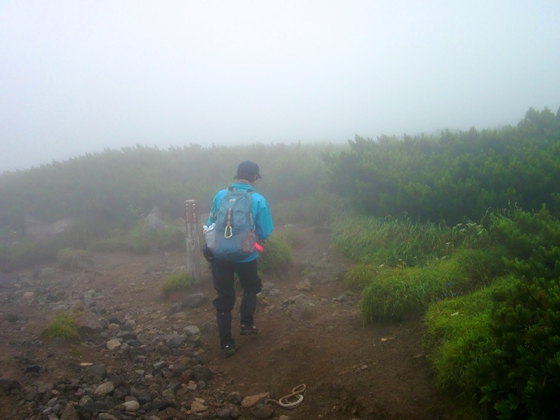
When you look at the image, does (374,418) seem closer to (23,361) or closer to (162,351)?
(162,351)

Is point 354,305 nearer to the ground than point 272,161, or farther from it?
nearer to the ground

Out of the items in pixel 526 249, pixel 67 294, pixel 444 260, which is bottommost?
pixel 67 294

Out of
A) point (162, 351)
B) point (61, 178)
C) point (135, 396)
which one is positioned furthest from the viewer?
point (61, 178)

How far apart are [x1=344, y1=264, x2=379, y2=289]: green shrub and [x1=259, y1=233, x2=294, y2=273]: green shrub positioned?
1.35 meters

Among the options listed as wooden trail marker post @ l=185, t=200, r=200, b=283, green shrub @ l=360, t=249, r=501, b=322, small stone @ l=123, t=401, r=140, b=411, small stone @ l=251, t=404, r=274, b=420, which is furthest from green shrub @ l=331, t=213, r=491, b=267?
small stone @ l=123, t=401, r=140, b=411

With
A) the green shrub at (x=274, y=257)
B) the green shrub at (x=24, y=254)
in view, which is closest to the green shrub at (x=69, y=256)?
the green shrub at (x=24, y=254)

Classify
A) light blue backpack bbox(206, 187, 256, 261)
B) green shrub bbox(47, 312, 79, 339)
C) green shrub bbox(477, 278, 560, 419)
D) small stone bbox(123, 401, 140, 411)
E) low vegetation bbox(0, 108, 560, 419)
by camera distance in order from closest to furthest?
green shrub bbox(477, 278, 560, 419) → low vegetation bbox(0, 108, 560, 419) → small stone bbox(123, 401, 140, 411) → light blue backpack bbox(206, 187, 256, 261) → green shrub bbox(47, 312, 79, 339)

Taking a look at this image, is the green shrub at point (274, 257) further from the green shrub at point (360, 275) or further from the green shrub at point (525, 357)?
the green shrub at point (525, 357)

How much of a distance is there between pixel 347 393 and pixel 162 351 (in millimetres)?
2472

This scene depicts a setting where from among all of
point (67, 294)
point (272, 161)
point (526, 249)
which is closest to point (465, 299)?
point (526, 249)

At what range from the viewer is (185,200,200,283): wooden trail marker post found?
7531 mm

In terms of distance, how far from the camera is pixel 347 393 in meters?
3.87

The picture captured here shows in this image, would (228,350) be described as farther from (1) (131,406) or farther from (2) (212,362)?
(1) (131,406)

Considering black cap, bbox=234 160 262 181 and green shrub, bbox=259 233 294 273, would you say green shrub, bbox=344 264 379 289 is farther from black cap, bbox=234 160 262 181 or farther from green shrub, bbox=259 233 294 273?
black cap, bbox=234 160 262 181
